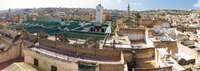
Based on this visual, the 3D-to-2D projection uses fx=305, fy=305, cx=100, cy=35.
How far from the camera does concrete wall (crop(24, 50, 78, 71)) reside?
19.2 meters

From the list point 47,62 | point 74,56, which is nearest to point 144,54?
point 74,56

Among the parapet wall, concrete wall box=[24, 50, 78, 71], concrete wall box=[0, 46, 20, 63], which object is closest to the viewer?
concrete wall box=[24, 50, 78, 71]

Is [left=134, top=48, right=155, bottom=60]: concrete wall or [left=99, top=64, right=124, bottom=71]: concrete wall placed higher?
[left=134, top=48, right=155, bottom=60]: concrete wall

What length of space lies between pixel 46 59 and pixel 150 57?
870 centimetres

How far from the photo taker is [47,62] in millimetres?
20859

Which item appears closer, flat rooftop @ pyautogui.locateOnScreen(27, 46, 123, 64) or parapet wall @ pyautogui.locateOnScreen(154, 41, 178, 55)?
flat rooftop @ pyautogui.locateOnScreen(27, 46, 123, 64)

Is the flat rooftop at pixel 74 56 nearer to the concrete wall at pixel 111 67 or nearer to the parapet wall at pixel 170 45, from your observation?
the concrete wall at pixel 111 67

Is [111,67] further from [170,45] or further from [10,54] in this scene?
[170,45]

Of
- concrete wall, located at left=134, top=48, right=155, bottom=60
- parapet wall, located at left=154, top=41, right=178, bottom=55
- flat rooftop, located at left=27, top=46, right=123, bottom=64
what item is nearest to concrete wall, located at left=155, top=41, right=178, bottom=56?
parapet wall, located at left=154, top=41, right=178, bottom=55

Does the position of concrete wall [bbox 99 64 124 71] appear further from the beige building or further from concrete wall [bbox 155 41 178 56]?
concrete wall [bbox 155 41 178 56]

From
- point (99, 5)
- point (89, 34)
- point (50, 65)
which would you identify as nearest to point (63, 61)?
point (50, 65)

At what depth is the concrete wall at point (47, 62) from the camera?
63.0 feet

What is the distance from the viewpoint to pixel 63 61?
19625mm

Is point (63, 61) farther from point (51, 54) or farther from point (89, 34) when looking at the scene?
point (89, 34)
